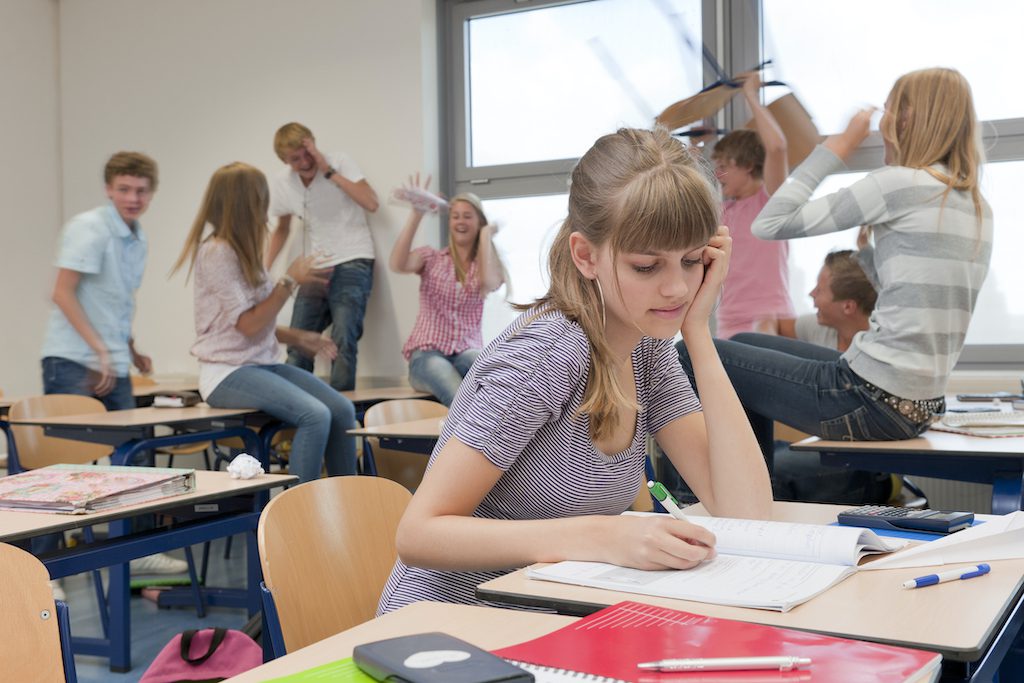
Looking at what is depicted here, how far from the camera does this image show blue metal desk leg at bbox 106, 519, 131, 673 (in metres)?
2.74

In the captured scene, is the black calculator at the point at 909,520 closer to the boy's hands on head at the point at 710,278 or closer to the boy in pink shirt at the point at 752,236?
the boy's hands on head at the point at 710,278

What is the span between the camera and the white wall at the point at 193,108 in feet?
16.9

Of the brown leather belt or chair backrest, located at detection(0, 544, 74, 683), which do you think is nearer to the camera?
chair backrest, located at detection(0, 544, 74, 683)

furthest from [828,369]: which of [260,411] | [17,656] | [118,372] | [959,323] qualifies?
[118,372]

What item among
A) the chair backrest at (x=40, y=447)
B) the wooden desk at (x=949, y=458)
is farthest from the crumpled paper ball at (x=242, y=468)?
the chair backrest at (x=40, y=447)

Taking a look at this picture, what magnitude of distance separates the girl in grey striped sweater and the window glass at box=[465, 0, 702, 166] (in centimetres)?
248

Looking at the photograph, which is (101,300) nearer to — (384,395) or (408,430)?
(384,395)

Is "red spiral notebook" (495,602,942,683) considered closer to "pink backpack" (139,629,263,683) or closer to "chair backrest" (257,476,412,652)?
"chair backrest" (257,476,412,652)

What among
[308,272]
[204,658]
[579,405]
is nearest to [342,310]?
[308,272]

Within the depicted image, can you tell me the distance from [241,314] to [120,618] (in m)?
1.34

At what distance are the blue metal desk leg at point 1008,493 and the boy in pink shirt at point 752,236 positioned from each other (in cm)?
216

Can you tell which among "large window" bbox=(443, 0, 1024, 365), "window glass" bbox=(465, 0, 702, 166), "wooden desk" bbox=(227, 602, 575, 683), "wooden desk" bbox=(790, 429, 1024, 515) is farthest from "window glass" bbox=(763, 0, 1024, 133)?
"wooden desk" bbox=(227, 602, 575, 683)

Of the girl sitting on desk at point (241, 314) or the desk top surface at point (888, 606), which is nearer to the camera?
the desk top surface at point (888, 606)

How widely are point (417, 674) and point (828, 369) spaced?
6.02 ft
